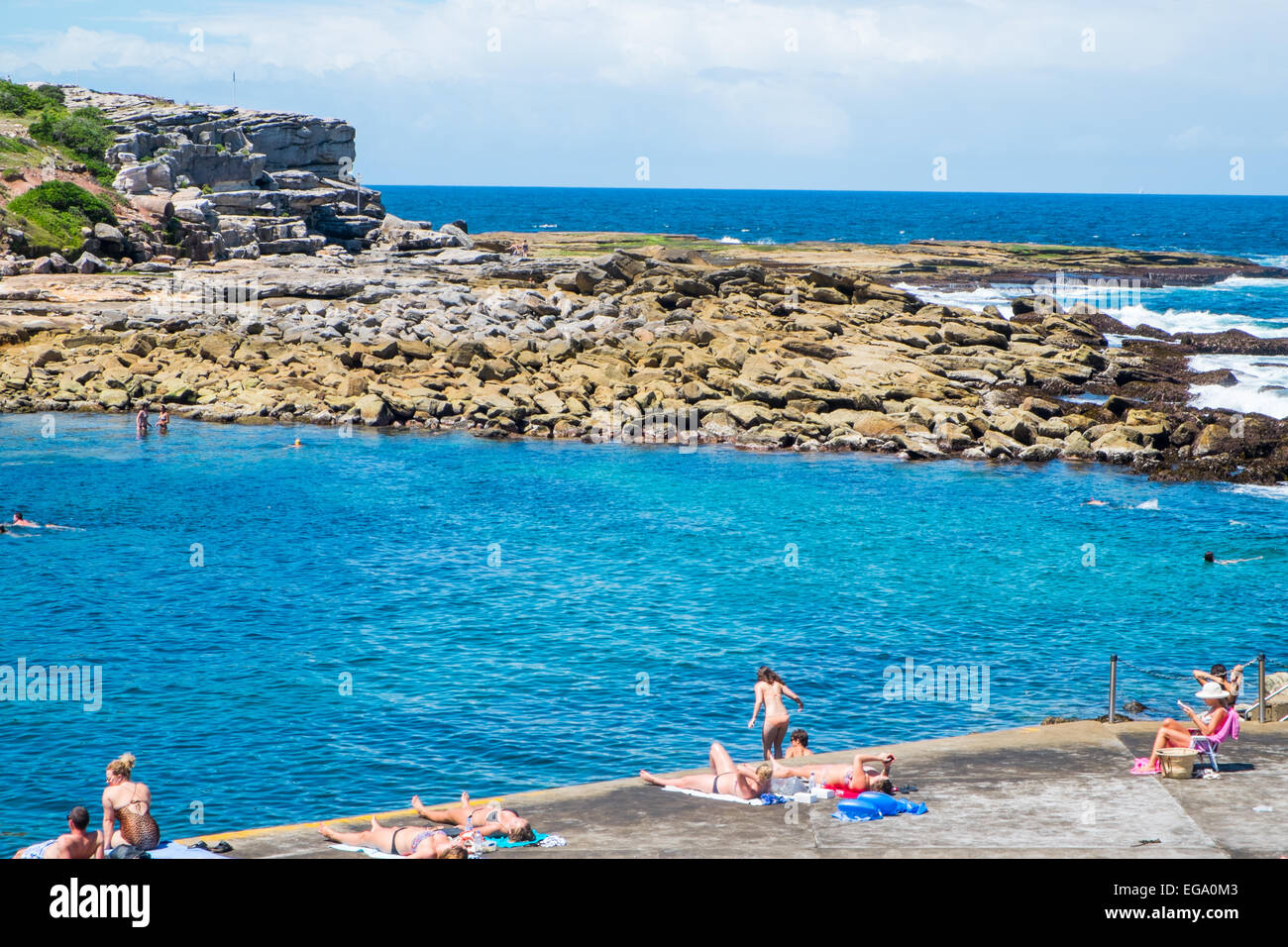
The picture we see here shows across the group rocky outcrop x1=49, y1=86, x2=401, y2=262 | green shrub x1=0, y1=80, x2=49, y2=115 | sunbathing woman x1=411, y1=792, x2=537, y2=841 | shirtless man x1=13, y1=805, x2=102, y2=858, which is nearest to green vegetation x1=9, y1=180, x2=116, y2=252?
rocky outcrop x1=49, y1=86, x2=401, y2=262

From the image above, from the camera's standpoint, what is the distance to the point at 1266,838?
44.4 feet

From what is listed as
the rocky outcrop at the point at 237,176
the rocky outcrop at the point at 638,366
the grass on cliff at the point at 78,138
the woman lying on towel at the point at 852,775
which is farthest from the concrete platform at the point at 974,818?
the grass on cliff at the point at 78,138

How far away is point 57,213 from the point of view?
227ft

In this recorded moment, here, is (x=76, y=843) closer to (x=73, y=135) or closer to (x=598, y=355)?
(x=598, y=355)

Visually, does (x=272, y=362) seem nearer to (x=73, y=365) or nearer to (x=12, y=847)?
(x=73, y=365)

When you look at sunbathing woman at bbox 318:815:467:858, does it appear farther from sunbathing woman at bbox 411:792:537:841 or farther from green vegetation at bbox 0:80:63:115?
green vegetation at bbox 0:80:63:115

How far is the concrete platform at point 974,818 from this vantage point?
44.2ft

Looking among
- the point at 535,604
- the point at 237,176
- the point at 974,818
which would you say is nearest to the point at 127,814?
the point at 974,818

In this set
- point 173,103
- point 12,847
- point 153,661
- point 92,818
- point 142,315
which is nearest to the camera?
point 12,847

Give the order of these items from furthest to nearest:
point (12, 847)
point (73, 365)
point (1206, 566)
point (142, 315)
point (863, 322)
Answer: point (863, 322)
point (142, 315)
point (73, 365)
point (1206, 566)
point (12, 847)

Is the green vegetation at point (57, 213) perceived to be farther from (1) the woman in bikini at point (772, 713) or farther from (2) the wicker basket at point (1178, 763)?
(2) the wicker basket at point (1178, 763)

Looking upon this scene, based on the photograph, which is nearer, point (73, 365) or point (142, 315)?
point (73, 365)
